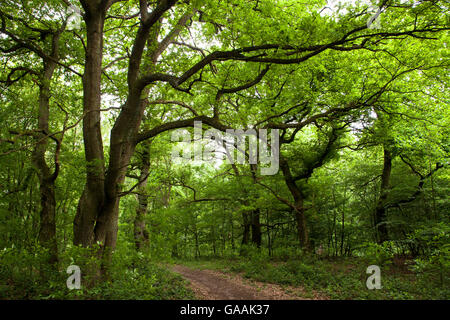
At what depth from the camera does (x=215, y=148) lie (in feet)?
50.3

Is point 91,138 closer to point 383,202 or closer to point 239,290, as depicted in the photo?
point 239,290

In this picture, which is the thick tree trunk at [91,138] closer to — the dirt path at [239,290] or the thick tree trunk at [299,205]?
the dirt path at [239,290]

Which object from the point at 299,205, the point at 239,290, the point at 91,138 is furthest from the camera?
the point at 299,205

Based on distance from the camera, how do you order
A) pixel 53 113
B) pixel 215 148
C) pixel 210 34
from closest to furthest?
pixel 210 34
pixel 53 113
pixel 215 148

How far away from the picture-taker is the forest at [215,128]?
475 cm

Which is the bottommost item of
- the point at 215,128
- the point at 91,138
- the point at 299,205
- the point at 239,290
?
the point at 239,290

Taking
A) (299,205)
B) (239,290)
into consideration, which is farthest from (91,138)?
(299,205)

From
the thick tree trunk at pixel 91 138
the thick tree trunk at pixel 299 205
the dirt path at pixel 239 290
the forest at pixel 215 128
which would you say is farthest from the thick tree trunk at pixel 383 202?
the thick tree trunk at pixel 91 138

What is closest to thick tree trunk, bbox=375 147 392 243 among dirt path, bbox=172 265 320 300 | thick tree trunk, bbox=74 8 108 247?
dirt path, bbox=172 265 320 300

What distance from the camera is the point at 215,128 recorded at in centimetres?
589

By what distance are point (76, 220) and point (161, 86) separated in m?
4.57
